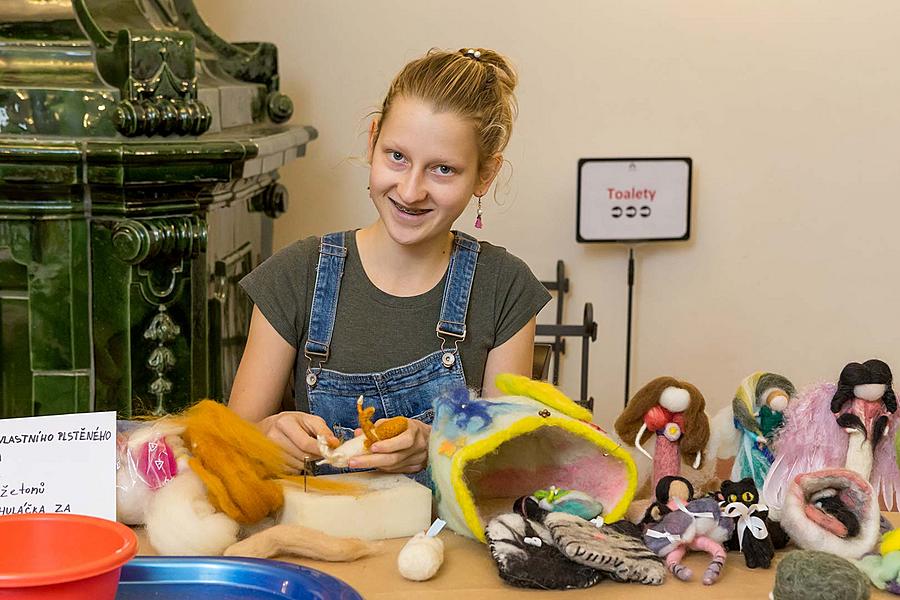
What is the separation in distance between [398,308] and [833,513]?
0.61m

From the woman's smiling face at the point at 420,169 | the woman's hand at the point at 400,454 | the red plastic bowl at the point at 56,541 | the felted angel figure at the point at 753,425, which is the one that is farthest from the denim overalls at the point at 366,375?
the red plastic bowl at the point at 56,541

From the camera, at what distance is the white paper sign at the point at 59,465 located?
912mm

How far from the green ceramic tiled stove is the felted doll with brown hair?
823mm

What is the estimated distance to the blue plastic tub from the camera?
0.85 metres

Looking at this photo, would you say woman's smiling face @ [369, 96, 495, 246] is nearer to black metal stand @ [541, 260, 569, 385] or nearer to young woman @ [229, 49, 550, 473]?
young woman @ [229, 49, 550, 473]

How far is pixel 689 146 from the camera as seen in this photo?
2545 millimetres

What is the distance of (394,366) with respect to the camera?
1.38m

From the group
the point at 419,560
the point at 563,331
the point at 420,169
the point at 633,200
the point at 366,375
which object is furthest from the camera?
the point at 633,200

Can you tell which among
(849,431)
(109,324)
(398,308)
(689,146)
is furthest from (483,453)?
(689,146)

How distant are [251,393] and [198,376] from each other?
44 cm

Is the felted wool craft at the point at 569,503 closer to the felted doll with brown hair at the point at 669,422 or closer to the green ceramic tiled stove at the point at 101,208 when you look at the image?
the felted doll with brown hair at the point at 669,422

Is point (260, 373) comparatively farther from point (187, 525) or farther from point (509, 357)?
point (187, 525)

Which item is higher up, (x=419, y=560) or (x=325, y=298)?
(x=325, y=298)

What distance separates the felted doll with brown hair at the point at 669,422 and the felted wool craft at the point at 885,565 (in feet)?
0.70
